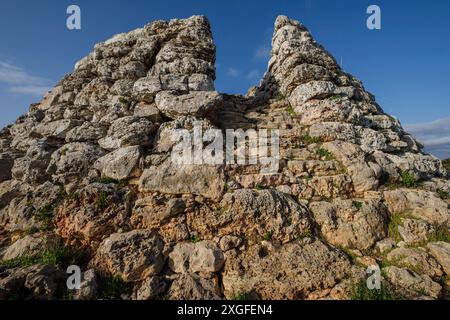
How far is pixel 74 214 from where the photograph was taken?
9.79 m

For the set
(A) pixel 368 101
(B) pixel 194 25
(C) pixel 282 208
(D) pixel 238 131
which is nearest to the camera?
(C) pixel 282 208

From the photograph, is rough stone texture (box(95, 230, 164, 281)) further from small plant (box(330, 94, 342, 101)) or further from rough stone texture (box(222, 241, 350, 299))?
small plant (box(330, 94, 342, 101))

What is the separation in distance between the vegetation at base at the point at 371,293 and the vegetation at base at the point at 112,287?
7472 millimetres

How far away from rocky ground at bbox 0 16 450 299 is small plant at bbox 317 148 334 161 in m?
0.05

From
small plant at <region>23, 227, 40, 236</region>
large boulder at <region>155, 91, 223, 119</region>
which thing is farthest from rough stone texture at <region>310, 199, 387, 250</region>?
small plant at <region>23, 227, 40, 236</region>

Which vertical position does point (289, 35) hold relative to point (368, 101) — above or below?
above

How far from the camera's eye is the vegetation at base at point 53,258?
8609mm

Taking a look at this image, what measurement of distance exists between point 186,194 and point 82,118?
8720 millimetres

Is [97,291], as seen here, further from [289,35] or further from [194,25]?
[289,35]

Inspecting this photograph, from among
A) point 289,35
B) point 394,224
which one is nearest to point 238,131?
point 394,224

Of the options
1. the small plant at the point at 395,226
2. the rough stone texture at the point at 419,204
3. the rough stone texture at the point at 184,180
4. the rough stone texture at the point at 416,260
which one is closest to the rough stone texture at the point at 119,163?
the rough stone texture at the point at 184,180

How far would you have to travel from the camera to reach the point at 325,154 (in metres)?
12.5

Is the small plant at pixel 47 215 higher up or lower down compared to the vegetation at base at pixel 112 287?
higher up

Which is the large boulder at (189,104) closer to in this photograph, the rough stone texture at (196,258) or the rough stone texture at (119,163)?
the rough stone texture at (119,163)
